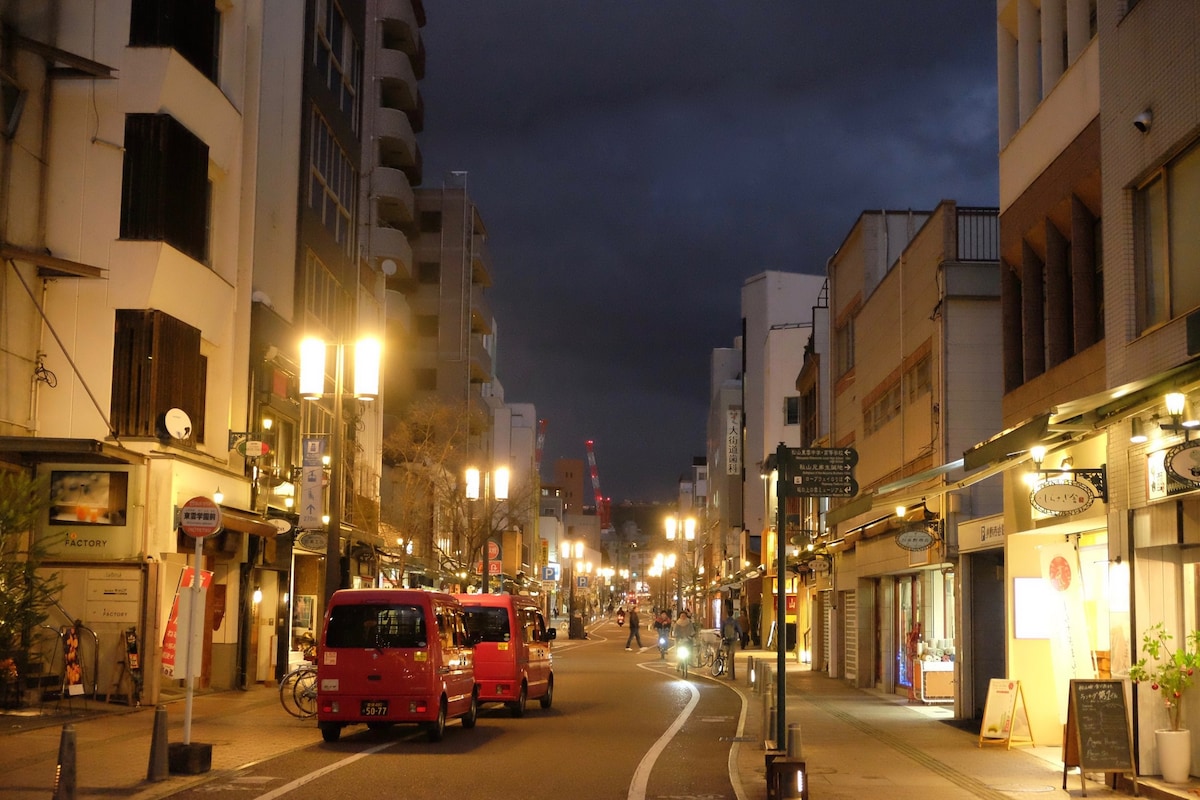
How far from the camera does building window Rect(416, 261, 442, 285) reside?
74.9 metres

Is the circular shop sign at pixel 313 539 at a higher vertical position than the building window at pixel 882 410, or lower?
lower

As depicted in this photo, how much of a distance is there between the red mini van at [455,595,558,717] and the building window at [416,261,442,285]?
50760mm

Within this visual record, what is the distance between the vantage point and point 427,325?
244ft

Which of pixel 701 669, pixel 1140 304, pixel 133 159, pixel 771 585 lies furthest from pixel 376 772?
pixel 771 585

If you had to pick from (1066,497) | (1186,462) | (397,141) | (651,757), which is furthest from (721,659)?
(397,141)

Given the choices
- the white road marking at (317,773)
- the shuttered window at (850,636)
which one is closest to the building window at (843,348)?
the shuttered window at (850,636)

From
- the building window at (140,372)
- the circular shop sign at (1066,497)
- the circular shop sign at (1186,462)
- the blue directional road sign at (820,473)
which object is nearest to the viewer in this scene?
the circular shop sign at (1186,462)

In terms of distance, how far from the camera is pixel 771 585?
61250 mm

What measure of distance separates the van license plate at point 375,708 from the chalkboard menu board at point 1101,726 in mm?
9524

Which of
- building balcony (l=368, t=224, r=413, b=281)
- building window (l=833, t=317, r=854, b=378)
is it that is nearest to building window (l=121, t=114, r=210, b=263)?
building window (l=833, t=317, r=854, b=378)

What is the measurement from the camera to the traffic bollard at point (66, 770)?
11766 mm

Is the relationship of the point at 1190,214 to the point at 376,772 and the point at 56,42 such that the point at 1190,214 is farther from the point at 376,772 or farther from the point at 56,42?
the point at 56,42

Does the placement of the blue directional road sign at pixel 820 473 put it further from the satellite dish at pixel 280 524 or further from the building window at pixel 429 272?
the building window at pixel 429 272

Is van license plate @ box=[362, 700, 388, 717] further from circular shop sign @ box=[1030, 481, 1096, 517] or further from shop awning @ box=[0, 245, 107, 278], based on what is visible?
shop awning @ box=[0, 245, 107, 278]
